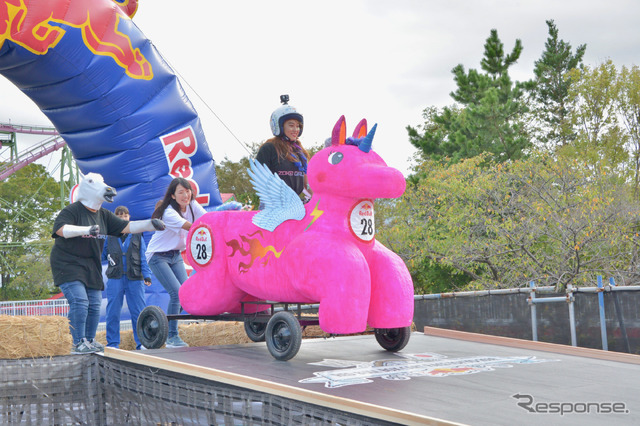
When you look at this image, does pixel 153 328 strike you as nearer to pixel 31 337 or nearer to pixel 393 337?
pixel 31 337

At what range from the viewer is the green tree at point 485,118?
18.8m

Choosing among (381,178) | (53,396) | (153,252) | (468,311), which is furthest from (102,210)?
(468,311)

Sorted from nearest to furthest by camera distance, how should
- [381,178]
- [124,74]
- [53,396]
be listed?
1. [381,178]
2. [53,396]
3. [124,74]

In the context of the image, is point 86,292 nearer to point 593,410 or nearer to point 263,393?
point 263,393

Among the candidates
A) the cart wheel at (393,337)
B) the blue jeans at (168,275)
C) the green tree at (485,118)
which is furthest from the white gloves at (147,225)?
the green tree at (485,118)

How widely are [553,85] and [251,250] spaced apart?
79.8 feet

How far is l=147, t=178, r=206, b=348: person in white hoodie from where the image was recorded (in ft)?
15.9

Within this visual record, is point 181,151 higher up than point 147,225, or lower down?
higher up

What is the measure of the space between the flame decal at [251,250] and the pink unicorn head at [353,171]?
48 cm

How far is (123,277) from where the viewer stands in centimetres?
529

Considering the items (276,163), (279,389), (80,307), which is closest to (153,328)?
(80,307)

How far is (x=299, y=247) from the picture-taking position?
3678 mm

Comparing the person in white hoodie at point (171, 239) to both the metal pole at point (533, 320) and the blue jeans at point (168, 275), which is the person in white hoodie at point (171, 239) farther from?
the metal pole at point (533, 320)

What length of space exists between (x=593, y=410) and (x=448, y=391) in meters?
0.56
